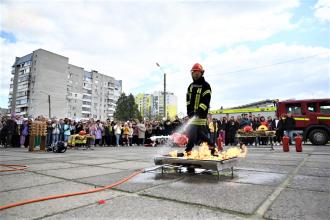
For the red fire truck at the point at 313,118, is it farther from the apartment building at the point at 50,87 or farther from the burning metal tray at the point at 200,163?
the apartment building at the point at 50,87

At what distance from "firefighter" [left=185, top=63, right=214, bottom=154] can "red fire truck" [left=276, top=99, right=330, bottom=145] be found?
457 inches

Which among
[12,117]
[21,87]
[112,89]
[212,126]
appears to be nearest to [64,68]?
[21,87]

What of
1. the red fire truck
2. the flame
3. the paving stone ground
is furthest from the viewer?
the red fire truck

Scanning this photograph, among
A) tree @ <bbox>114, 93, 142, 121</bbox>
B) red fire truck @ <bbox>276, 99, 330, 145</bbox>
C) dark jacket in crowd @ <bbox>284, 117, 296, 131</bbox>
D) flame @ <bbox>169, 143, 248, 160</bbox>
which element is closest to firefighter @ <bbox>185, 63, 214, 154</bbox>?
flame @ <bbox>169, 143, 248, 160</bbox>

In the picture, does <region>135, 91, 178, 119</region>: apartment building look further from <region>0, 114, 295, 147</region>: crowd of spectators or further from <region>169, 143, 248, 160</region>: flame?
<region>169, 143, 248, 160</region>: flame

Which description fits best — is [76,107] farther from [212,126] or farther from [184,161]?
[184,161]

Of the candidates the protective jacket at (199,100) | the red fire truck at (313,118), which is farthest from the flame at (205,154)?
the red fire truck at (313,118)

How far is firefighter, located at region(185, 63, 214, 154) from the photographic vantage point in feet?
17.0

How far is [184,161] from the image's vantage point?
174 inches

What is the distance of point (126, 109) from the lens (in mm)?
82125

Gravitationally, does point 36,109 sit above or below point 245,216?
above

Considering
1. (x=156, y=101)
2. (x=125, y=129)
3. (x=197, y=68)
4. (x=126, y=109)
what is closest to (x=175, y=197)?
(x=197, y=68)

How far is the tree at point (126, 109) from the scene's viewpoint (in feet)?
267

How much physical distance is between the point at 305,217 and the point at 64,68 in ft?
284
